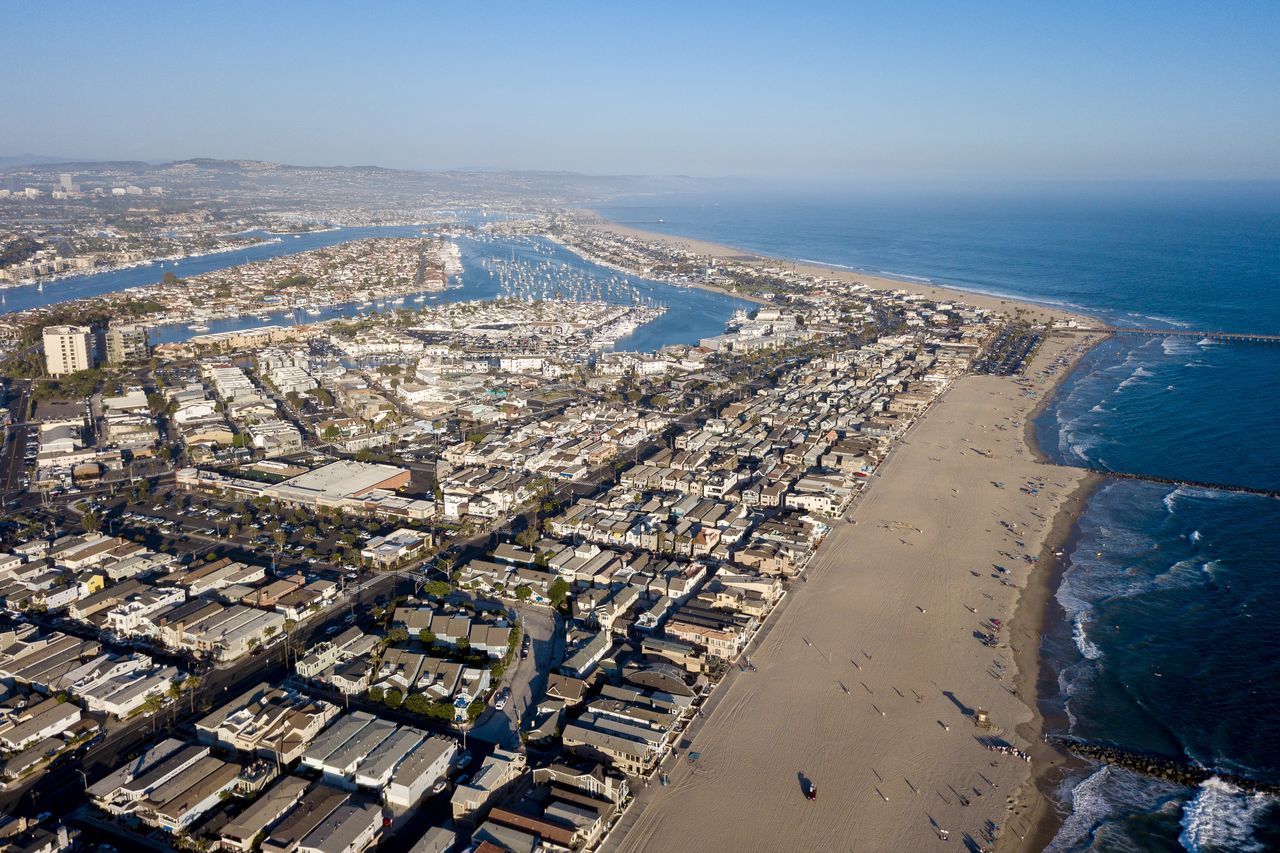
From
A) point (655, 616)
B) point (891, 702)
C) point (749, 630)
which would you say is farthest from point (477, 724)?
point (891, 702)

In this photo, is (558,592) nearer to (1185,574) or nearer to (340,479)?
(340,479)

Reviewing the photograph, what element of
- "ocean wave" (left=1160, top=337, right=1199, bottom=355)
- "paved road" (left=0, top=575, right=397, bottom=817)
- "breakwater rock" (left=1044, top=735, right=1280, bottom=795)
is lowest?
"paved road" (left=0, top=575, right=397, bottom=817)

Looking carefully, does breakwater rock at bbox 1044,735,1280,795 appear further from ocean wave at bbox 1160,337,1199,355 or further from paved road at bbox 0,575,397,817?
ocean wave at bbox 1160,337,1199,355

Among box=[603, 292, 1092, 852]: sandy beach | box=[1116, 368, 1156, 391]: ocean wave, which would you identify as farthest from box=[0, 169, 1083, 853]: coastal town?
box=[1116, 368, 1156, 391]: ocean wave

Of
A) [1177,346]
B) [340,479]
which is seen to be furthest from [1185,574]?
[1177,346]

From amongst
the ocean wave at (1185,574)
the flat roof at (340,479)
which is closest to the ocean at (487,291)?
the flat roof at (340,479)
